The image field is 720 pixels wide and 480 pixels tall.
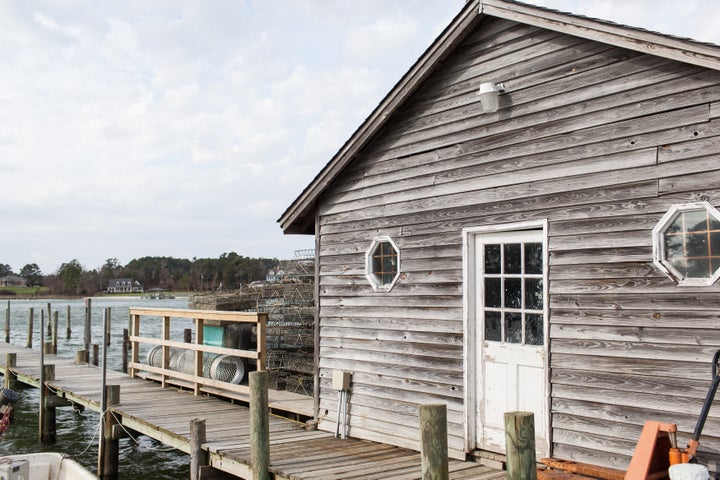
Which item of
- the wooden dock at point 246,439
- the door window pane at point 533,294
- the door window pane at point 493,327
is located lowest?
the wooden dock at point 246,439

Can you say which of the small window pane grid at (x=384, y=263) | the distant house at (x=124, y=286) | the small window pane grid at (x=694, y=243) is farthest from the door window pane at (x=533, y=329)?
the distant house at (x=124, y=286)

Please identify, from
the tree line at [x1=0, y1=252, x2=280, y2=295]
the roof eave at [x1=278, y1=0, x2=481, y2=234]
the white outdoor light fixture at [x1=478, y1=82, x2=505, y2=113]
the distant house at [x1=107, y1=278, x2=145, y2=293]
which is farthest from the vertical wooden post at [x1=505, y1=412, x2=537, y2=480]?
the distant house at [x1=107, y1=278, x2=145, y2=293]

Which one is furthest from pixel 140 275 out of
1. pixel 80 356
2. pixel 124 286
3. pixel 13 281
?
pixel 80 356

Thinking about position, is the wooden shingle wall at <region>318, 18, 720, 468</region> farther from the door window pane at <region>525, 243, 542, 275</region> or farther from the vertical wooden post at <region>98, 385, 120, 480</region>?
the vertical wooden post at <region>98, 385, 120, 480</region>

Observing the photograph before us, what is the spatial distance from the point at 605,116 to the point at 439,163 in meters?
2.12

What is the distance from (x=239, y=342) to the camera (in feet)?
66.0

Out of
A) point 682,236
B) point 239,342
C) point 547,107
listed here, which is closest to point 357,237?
point 547,107

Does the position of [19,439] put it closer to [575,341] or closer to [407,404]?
[407,404]

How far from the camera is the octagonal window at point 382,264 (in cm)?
822

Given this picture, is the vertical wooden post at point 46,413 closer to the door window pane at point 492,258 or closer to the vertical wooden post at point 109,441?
the vertical wooden post at point 109,441

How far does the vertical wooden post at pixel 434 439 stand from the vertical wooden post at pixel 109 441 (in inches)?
286

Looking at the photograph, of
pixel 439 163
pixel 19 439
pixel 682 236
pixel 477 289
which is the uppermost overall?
pixel 439 163

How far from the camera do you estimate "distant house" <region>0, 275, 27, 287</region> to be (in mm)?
150125

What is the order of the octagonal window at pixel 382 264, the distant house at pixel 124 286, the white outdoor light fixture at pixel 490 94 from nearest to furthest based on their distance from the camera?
the white outdoor light fixture at pixel 490 94 < the octagonal window at pixel 382 264 < the distant house at pixel 124 286
